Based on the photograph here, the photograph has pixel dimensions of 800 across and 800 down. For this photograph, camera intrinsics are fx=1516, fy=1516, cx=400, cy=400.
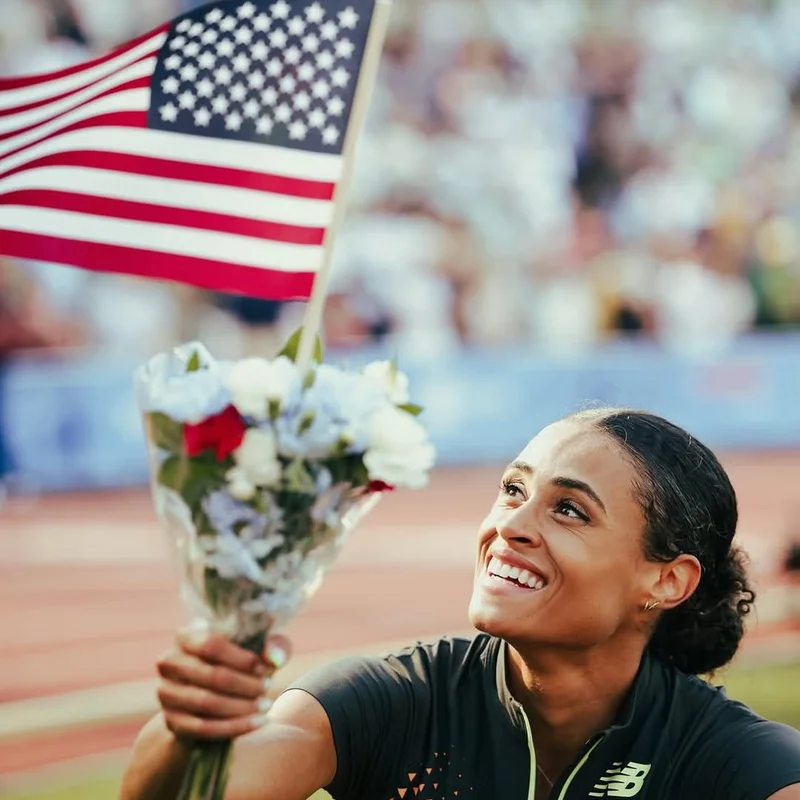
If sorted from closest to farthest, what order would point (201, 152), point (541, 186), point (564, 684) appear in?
point (564, 684) < point (201, 152) < point (541, 186)

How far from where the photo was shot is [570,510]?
9.36ft

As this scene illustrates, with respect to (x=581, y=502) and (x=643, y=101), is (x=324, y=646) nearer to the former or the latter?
(x=581, y=502)

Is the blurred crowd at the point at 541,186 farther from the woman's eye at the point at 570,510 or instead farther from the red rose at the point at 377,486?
the red rose at the point at 377,486

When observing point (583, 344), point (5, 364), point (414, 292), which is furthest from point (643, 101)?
point (5, 364)

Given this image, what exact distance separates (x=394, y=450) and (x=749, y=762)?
3.17 feet

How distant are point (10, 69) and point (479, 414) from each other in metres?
5.29

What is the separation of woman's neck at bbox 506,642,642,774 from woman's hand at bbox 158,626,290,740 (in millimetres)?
793

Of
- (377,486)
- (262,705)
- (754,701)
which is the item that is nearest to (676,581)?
(377,486)

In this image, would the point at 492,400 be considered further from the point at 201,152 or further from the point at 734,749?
the point at 734,749

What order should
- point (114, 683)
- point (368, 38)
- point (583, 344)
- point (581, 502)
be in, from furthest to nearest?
point (583, 344), point (114, 683), point (368, 38), point (581, 502)

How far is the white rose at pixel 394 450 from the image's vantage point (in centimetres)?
223

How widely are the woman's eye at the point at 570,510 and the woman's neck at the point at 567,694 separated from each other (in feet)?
0.86

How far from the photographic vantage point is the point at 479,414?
14289 millimetres

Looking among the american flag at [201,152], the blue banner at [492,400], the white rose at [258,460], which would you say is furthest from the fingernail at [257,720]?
the blue banner at [492,400]
